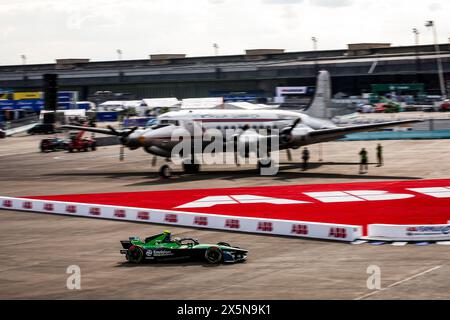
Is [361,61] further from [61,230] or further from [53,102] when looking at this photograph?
[61,230]

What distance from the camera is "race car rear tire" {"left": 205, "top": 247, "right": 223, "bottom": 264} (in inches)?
968

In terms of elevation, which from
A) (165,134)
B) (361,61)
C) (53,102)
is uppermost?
(361,61)

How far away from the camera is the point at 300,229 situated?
2919cm

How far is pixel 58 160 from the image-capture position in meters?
65.6

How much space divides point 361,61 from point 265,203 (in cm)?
9721

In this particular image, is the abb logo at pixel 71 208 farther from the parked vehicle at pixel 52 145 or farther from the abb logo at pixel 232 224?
the parked vehicle at pixel 52 145

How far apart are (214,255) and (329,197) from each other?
15.2 meters

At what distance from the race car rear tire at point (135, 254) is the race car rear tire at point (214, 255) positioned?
7.08ft

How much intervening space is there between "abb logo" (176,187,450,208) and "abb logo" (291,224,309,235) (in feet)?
26.1

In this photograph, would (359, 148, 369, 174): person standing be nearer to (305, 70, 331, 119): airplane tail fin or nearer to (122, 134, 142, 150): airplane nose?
(305, 70, 331, 119): airplane tail fin

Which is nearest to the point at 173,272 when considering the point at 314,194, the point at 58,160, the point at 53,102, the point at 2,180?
the point at 314,194

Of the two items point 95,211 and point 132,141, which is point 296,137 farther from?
point 95,211

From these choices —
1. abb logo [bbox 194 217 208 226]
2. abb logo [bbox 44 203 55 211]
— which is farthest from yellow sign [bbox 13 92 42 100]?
abb logo [bbox 194 217 208 226]

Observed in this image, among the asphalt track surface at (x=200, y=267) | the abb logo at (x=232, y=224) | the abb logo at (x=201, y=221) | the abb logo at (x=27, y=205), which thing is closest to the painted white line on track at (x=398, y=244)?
the asphalt track surface at (x=200, y=267)
